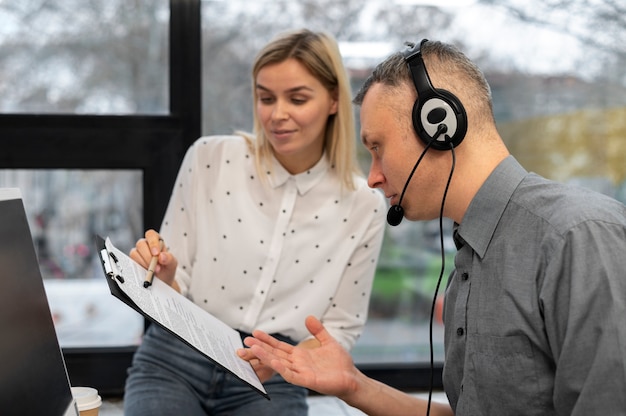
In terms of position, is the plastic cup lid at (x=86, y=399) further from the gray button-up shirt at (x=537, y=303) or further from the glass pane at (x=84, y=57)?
the glass pane at (x=84, y=57)

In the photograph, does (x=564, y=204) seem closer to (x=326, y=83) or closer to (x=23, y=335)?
(x=23, y=335)

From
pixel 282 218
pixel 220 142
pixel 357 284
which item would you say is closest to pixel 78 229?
pixel 220 142

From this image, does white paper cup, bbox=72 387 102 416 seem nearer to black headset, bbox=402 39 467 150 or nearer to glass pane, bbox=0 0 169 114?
black headset, bbox=402 39 467 150

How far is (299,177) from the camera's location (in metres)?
1.80

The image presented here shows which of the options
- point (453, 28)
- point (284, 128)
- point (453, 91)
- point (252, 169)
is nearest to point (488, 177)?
point (453, 91)

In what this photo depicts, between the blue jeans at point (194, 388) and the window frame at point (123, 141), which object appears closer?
the blue jeans at point (194, 388)

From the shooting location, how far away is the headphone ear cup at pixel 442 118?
3.54ft

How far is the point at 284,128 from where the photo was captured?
A: 169 centimetres

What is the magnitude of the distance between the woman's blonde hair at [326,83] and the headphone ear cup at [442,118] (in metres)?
0.65

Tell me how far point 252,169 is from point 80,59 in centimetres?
73

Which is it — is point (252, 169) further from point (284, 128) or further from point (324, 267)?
point (324, 267)

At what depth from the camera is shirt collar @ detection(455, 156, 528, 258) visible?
1.08m

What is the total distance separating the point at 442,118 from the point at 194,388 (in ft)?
3.02

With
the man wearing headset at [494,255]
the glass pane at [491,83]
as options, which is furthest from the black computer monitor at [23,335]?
the glass pane at [491,83]
